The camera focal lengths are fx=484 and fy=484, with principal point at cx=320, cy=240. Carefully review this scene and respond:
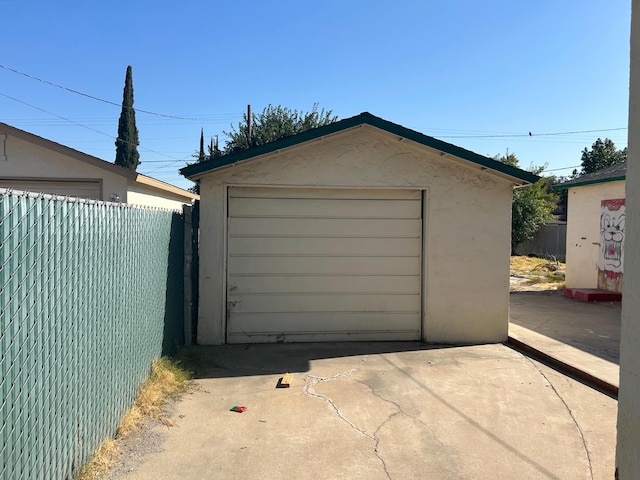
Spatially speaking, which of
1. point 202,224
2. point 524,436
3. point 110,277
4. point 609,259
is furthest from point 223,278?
point 609,259

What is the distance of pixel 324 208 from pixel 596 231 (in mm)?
9418

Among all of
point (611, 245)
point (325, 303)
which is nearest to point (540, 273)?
point (611, 245)

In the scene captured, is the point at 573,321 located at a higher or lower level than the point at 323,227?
lower

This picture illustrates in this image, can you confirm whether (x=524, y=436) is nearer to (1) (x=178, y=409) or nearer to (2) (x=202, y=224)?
(1) (x=178, y=409)

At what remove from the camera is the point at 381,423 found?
4.77 meters

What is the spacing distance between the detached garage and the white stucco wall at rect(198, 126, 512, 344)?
16 millimetres

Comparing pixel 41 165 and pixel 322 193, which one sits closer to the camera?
pixel 322 193

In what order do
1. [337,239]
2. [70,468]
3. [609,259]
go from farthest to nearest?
1. [609,259]
2. [337,239]
3. [70,468]

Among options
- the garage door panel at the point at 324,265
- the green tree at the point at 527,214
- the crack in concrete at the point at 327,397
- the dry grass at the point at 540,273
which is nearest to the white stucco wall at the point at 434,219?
the garage door panel at the point at 324,265

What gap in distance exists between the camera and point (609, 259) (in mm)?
12977

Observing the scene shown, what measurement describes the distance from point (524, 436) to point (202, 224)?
5286 mm

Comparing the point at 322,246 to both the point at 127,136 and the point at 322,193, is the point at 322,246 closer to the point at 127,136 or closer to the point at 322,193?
the point at 322,193

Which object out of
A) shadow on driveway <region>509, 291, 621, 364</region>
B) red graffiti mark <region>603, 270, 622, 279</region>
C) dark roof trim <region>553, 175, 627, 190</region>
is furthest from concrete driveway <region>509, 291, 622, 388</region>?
dark roof trim <region>553, 175, 627, 190</region>

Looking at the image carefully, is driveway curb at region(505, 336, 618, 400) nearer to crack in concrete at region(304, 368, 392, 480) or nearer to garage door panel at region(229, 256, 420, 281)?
garage door panel at region(229, 256, 420, 281)
